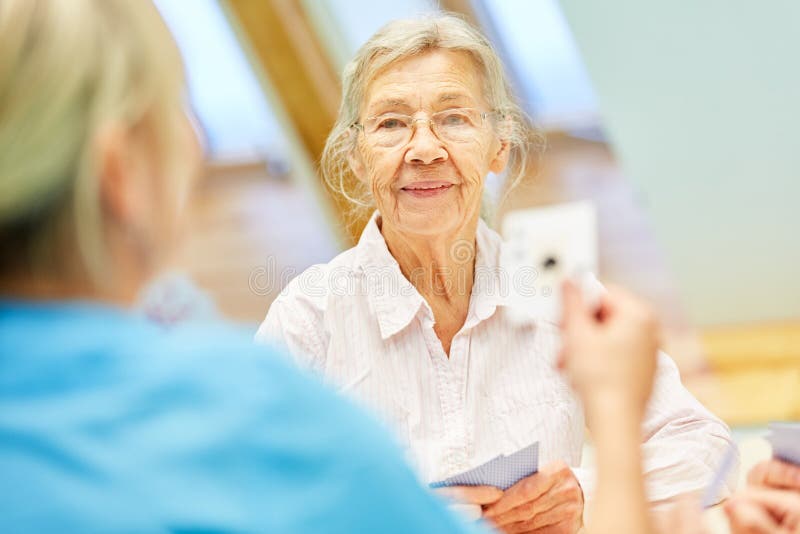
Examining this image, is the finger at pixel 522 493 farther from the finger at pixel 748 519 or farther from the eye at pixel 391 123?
the eye at pixel 391 123

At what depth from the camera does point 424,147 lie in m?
2.01

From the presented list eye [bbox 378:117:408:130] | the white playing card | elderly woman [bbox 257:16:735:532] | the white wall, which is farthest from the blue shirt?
the white wall

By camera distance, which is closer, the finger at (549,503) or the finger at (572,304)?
the finger at (572,304)

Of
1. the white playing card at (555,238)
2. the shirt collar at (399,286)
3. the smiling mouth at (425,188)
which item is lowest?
the shirt collar at (399,286)

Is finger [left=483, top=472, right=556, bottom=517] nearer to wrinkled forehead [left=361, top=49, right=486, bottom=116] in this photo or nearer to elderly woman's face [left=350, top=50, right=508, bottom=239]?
elderly woman's face [left=350, top=50, right=508, bottom=239]

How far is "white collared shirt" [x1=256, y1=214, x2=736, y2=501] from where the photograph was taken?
73.5 inches

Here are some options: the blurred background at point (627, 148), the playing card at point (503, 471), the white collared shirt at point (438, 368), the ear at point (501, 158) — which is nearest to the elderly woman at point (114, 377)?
the playing card at point (503, 471)

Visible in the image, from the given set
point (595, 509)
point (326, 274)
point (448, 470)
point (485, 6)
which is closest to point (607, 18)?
point (485, 6)

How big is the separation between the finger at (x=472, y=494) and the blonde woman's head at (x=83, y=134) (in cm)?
83

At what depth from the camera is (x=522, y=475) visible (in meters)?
1.55

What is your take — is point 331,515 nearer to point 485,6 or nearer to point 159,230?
point 159,230

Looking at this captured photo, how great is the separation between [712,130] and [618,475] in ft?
11.4

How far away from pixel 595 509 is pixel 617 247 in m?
4.02

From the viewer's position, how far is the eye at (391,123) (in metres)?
2.07
